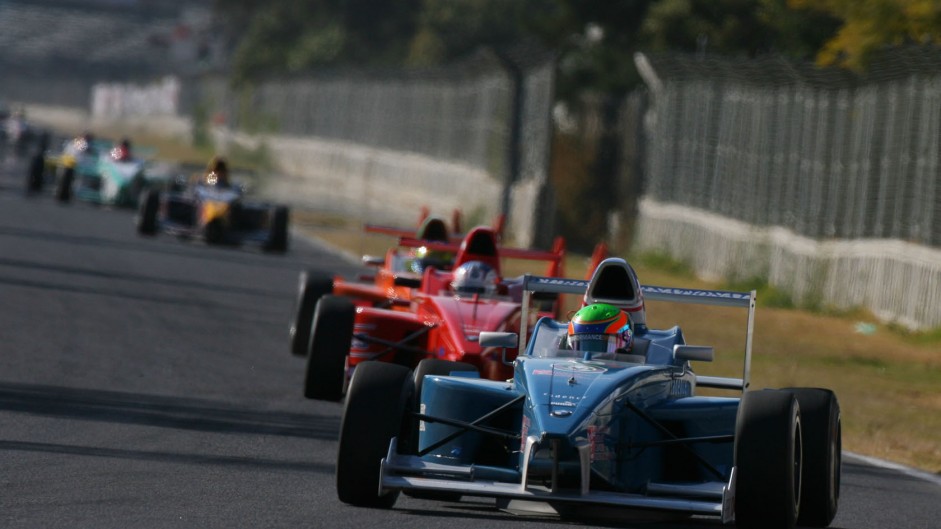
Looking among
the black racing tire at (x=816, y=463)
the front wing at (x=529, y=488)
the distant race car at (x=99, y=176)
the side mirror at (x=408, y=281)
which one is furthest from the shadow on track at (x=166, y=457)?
the distant race car at (x=99, y=176)

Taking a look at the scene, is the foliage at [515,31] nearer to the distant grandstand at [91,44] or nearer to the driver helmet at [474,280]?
the driver helmet at [474,280]

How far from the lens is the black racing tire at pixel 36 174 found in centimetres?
3610

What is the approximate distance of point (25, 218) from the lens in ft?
102

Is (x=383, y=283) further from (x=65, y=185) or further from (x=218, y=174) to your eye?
(x=65, y=185)

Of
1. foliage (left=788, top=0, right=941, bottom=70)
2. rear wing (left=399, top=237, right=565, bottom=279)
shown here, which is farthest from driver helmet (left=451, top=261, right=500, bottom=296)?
foliage (left=788, top=0, right=941, bottom=70)

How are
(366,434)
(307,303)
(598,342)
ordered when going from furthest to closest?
(307,303) < (598,342) < (366,434)

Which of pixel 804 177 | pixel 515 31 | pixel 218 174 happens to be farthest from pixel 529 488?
pixel 515 31

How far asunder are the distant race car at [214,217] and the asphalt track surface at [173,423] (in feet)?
16.1

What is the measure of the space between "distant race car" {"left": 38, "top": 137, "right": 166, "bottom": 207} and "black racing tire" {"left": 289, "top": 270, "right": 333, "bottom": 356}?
17.2 metres

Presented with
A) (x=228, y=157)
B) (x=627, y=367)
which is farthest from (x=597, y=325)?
(x=228, y=157)

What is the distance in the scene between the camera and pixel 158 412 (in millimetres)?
12031

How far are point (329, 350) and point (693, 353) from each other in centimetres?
375

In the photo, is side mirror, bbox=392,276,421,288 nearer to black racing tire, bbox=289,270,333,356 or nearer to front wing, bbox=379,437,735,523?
black racing tire, bbox=289,270,333,356

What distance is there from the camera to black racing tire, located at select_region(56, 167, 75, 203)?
3472 cm
